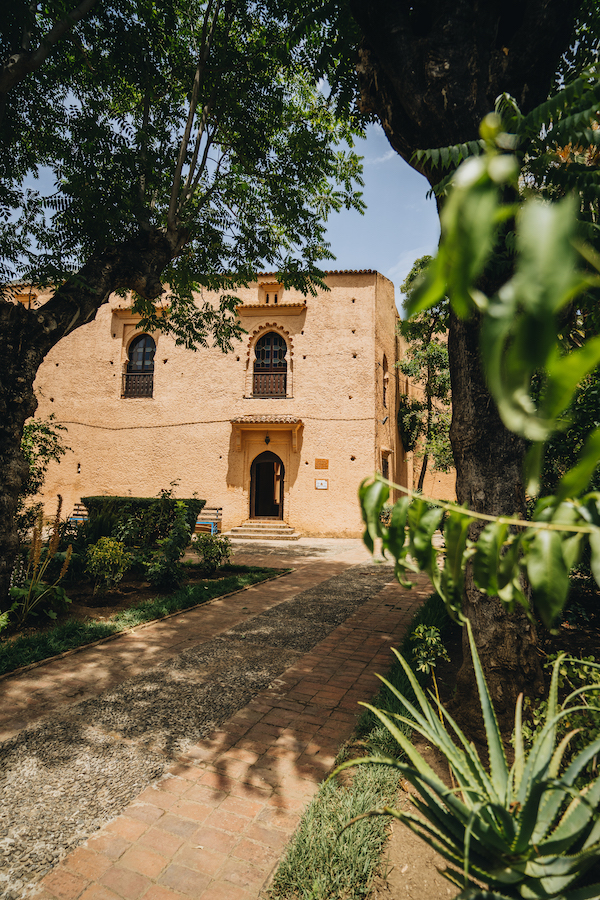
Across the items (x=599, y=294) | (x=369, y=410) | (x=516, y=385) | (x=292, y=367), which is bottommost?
(x=516, y=385)

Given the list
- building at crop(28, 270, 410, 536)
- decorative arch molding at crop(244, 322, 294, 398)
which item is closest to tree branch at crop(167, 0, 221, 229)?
building at crop(28, 270, 410, 536)

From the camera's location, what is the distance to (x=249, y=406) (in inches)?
600

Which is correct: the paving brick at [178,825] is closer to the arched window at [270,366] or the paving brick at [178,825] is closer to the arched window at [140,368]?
the arched window at [270,366]

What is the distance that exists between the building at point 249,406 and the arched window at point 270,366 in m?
0.04

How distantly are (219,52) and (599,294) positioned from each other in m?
7.07

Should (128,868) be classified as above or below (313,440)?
below

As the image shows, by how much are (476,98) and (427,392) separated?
Result: 1296 cm

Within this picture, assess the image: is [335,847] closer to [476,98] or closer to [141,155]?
[476,98]

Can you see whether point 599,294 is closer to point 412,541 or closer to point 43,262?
point 412,541

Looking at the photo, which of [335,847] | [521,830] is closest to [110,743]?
[335,847]

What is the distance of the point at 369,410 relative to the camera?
1464 cm

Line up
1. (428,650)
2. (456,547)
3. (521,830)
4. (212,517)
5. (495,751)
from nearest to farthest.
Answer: (456,547) < (521,830) < (495,751) < (428,650) < (212,517)

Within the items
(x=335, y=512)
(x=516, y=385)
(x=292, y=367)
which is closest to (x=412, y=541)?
(x=516, y=385)

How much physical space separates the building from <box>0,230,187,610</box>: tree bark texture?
8310 mm
